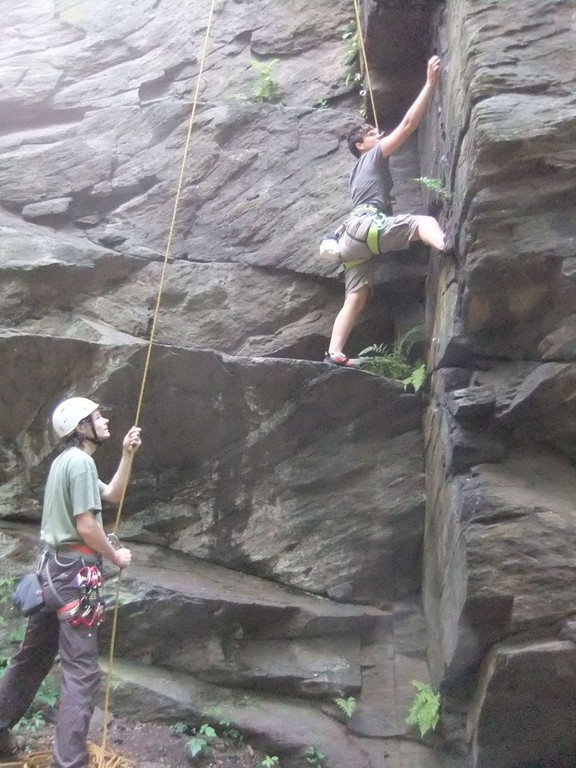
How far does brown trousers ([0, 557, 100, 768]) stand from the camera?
4383 millimetres

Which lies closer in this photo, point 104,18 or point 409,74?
point 409,74

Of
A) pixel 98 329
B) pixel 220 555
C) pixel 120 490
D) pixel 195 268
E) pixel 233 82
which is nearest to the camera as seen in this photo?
pixel 120 490

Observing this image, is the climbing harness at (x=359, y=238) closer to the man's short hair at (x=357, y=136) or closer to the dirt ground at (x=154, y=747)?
the man's short hair at (x=357, y=136)

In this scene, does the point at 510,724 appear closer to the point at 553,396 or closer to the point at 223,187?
the point at 553,396

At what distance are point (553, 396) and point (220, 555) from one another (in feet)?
11.0

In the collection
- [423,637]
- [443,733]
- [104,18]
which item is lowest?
[443,733]

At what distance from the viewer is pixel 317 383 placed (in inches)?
265

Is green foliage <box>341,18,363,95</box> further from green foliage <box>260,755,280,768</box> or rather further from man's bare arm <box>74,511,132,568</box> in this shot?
green foliage <box>260,755,280,768</box>

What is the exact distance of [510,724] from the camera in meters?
5.12

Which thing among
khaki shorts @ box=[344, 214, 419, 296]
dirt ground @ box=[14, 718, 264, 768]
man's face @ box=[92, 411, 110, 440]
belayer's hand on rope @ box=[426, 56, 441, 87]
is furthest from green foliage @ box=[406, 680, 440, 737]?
belayer's hand on rope @ box=[426, 56, 441, 87]

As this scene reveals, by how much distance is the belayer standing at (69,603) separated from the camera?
4.44 m

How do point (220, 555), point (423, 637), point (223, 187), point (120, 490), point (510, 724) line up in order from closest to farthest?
point (510, 724), point (120, 490), point (423, 637), point (220, 555), point (223, 187)

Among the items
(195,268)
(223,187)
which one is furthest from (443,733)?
(223,187)

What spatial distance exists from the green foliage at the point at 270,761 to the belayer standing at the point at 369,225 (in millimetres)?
3286
